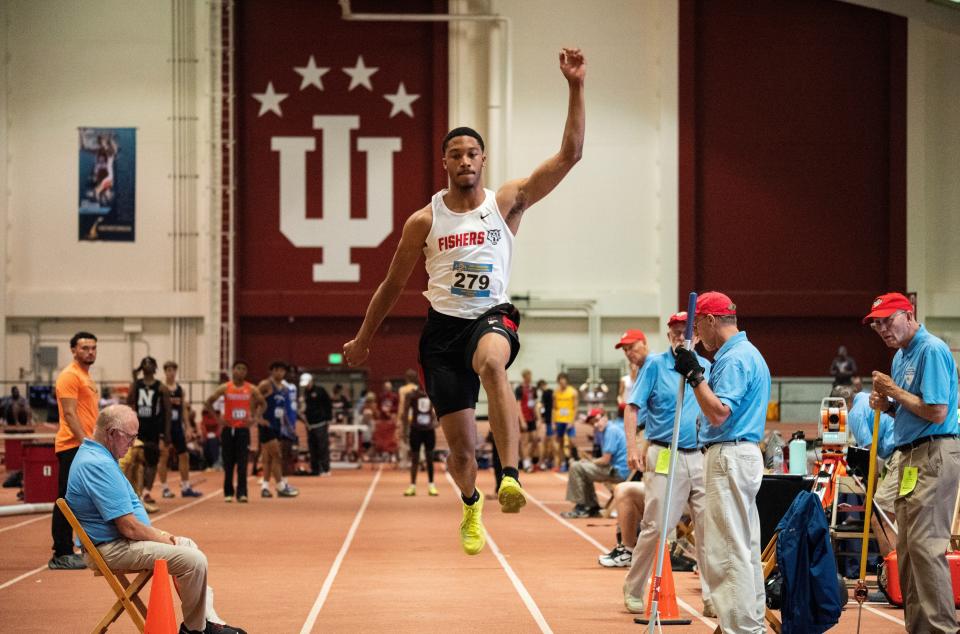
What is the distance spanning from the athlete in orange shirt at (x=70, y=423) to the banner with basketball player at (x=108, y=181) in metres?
19.2

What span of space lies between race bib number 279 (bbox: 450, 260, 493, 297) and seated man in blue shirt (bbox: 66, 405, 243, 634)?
251 centimetres

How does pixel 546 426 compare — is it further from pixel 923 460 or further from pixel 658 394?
pixel 923 460

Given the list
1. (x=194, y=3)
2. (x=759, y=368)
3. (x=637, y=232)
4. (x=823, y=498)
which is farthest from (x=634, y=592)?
(x=194, y=3)

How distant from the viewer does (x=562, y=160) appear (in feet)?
20.2

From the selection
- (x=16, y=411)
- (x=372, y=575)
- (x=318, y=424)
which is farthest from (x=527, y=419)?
(x=372, y=575)

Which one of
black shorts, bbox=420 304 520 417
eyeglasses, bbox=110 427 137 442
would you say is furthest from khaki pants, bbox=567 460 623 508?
black shorts, bbox=420 304 520 417

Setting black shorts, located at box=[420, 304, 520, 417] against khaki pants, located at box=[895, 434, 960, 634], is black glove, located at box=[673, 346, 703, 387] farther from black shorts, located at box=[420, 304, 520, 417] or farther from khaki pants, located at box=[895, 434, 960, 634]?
khaki pants, located at box=[895, 434, 960, 634]

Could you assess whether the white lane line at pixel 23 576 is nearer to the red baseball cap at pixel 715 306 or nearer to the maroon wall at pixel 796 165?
the red baseball cap at pixel 715 306

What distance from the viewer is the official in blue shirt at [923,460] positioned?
746cm

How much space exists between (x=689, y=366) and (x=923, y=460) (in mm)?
1847

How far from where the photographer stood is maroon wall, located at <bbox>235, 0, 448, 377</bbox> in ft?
99.2

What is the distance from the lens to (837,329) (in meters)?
30.4

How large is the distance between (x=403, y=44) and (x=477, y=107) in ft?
7.88

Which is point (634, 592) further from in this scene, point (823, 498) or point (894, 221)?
point (894, 221)
